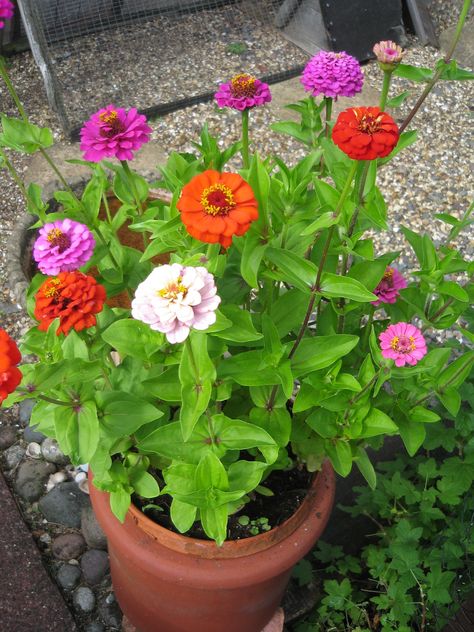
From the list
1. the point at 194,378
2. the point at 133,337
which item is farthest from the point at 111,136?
the point at 194,378

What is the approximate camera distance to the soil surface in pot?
145 centimetres

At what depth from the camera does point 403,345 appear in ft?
3.76

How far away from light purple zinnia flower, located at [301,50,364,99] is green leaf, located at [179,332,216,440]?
633mm

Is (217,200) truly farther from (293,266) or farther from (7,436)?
(7,436)

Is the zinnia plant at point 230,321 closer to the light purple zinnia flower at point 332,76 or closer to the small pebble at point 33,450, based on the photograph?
the light purple zinnia flower at point 332,76

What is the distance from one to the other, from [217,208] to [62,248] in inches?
14.9

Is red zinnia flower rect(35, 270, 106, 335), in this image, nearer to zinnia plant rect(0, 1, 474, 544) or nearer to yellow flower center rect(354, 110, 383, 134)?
zinnia plant rect(0, 1, 474, 544)

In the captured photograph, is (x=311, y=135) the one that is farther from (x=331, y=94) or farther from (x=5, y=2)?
(x=5, y=2)

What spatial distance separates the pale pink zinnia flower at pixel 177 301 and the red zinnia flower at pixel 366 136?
26 centimetres

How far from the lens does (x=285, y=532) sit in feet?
4.66

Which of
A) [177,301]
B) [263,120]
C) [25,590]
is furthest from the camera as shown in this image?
[263,120]

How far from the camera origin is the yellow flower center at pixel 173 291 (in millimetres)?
874

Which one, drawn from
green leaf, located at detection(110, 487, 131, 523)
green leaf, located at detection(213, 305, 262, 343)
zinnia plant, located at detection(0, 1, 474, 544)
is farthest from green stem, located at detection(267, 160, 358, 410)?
green leaf, located at detection(110, 487, 131, 523)

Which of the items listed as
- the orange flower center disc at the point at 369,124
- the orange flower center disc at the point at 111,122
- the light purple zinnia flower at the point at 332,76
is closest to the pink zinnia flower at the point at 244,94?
the light purple zinnia flower at the point at 332,76
